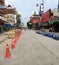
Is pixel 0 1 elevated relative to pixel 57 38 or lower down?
elevated

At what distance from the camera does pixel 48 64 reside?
493 inches

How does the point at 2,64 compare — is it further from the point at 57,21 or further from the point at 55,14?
the point at 55,14

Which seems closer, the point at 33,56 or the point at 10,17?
the point at 33,56

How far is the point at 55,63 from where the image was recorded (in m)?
12.9

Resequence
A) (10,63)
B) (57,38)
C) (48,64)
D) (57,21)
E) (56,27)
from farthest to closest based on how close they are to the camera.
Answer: (56,27) < (57,21) < (57,38) < (10,63) < (48,64)

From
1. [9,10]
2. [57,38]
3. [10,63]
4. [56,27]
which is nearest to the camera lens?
[10,63]

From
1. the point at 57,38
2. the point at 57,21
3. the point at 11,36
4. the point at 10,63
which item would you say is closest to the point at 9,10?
the point at 57,21

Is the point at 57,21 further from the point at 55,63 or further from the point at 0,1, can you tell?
the point at 55,63

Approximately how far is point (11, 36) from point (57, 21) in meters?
40.2

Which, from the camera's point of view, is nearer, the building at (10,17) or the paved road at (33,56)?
the paved road at (33,56)

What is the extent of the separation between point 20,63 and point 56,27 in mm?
80897

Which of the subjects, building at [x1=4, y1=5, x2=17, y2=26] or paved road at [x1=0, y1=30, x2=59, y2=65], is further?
building at [x1=4, y1=5, x2=17, y2=26]

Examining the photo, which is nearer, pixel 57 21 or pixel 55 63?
pixel 55 63

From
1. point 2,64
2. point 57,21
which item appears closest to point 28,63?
point 2,64
